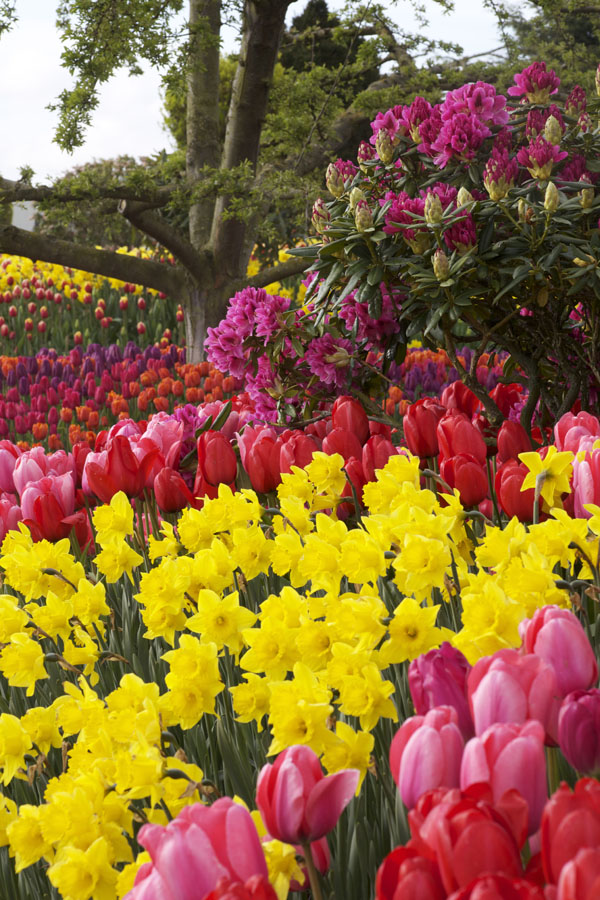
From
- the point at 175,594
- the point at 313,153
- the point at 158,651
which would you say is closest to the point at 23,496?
the point at 158,651

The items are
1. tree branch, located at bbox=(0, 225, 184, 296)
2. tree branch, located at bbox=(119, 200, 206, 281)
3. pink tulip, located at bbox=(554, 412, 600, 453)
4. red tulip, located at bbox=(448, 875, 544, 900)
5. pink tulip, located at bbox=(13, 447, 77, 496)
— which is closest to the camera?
red tulip, located at bbox=(448, 875, 544, 900)

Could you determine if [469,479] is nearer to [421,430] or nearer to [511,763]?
[421,430]

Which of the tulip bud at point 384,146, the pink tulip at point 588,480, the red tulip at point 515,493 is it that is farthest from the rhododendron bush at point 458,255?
the pink tulip at point 588,480

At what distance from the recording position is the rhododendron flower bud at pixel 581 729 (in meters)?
0.91

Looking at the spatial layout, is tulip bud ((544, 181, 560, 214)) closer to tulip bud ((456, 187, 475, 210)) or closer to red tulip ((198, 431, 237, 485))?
tulip bud ((456, 187, 475, 210))

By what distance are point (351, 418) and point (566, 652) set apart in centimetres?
185

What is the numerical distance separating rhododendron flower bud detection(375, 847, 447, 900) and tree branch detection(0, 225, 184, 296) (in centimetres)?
697

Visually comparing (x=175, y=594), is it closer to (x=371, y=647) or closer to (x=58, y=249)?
(x=371, y=647)

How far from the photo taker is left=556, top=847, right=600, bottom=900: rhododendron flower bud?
2.15 ft

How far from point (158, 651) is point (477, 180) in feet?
6.01

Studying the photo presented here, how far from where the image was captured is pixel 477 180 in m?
2.94

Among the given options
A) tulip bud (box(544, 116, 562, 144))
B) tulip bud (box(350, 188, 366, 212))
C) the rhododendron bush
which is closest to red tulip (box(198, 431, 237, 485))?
the rhododendron bush

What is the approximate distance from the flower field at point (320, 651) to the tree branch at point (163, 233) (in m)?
4.57

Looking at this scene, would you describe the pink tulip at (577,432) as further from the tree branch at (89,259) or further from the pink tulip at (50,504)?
the tree branch at (89,259)
